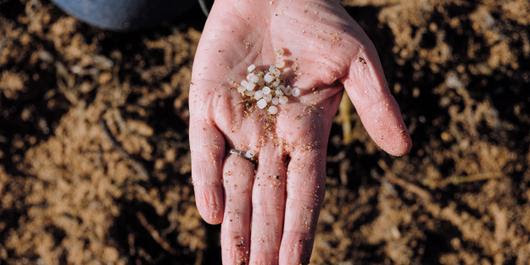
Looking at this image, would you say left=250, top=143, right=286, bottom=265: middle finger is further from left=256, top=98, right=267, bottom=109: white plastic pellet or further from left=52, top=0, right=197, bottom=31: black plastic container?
left=52, top=0, right=197, bottom=31: black plastic container

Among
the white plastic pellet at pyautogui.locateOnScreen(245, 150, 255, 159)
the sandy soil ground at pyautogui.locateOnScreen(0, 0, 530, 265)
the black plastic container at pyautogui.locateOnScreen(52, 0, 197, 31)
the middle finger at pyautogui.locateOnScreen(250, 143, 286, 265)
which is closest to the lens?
the middle finger at pyautogui.locateOnScreen(250, 143, 286, 265)

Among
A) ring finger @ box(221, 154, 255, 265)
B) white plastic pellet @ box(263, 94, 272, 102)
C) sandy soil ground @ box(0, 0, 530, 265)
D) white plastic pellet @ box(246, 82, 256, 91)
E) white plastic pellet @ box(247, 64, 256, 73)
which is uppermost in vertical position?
white plastic pellet @ box(247, 64, 256, 73)

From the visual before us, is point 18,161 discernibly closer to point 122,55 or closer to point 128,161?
point 128,161

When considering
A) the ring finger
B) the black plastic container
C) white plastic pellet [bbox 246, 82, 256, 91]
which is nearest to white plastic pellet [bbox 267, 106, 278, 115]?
white plastic pellet [bbox 246, 82, 256, 91]

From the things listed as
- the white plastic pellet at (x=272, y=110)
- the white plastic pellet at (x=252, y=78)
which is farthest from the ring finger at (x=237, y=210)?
the white plastic pellet at (x=252, y=78)

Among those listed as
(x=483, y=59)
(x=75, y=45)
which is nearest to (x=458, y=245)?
(x=483, y=59)

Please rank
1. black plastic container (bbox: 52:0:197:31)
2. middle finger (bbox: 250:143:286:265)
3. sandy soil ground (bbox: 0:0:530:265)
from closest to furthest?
middle finger (bbox: 250:143:286:265) → black plastic container (bbox: 52:0:197:31) → sandy soil ground (bbox: 0:0:530:265)

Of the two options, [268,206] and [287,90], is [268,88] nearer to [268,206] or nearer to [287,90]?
[287,90]
